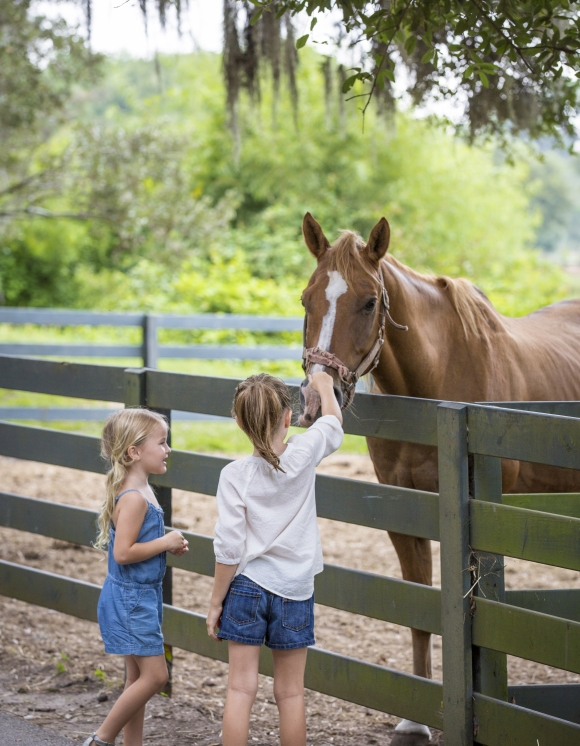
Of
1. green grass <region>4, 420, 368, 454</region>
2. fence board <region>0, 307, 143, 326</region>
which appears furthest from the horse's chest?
fence board <region>0, 307, 143, 326</region>

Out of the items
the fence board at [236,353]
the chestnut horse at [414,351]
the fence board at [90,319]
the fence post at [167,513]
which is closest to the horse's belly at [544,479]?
the chestnut horse at [414,351]

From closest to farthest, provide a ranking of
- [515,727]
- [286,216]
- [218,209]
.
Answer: [515,727] < [218,209] < [286,216]

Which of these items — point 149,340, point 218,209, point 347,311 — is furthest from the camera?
point 218,209

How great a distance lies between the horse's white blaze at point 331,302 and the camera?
2910 millimetres

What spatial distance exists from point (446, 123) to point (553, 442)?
3.18m

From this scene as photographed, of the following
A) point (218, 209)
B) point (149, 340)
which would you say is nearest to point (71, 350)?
point (149, 340)

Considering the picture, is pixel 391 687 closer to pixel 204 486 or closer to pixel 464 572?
pixel 464 572

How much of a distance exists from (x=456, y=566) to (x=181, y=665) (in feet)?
6.99

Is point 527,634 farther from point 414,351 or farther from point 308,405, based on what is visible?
point 414,351

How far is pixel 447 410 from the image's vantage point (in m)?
2.55

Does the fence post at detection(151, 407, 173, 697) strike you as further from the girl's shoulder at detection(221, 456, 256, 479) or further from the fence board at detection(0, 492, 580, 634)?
the girl's shoulder at detection(221, 456, 256, 479)

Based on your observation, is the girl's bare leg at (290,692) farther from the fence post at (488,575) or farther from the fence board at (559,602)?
the fence board at (559,602)

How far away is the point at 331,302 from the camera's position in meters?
2.98

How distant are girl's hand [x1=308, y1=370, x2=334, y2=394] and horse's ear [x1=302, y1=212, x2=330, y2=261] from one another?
2.43 feet
